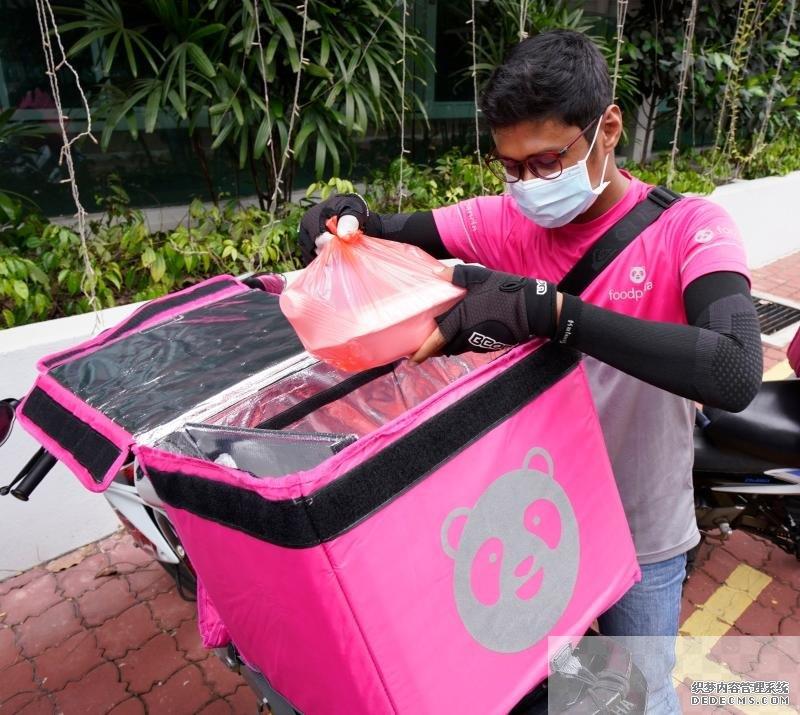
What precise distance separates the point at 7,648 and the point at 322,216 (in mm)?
1979

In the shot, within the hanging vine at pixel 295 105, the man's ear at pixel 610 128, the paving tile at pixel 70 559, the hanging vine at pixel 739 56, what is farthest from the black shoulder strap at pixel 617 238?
the hanging vine at pixel 739 56

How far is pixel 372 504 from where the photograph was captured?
2.46 ft

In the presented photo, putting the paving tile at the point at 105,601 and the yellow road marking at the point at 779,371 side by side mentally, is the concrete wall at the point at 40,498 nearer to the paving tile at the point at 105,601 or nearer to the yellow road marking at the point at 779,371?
the paving tile at the point at 105,601

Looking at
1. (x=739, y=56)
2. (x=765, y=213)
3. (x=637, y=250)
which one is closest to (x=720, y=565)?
(x=637, y=250)

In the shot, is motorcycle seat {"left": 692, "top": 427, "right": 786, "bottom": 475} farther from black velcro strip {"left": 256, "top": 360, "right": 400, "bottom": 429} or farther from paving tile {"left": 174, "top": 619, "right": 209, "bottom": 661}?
paving tile {"left": 174, "top": 619, "right": 209, "bottom": 661}

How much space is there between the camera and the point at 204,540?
893 mm

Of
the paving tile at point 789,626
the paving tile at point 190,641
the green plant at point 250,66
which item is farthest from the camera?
the green plant at point 250,66

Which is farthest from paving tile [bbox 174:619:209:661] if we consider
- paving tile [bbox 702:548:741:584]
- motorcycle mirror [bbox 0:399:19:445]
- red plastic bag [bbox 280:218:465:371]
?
paving tile [bbox 702:548:741:584]

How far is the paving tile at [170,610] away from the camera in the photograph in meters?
2.37

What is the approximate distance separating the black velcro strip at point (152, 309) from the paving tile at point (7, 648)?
1.56m

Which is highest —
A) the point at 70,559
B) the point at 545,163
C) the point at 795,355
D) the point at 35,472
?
the point at 545,163

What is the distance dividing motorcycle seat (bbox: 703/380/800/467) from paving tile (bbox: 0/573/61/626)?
98.3 inches

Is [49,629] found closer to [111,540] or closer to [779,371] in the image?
[111,540]

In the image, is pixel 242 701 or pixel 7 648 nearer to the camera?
pixel 242 701
